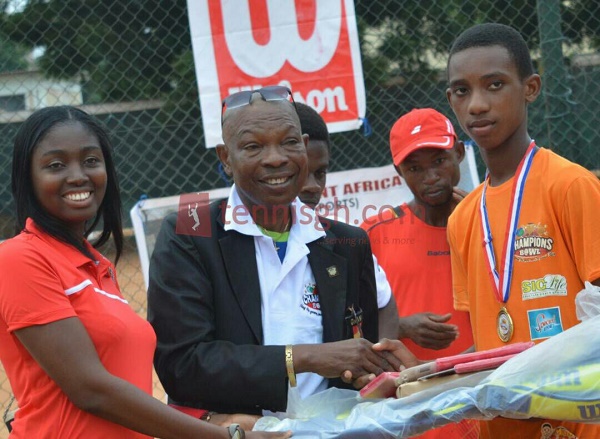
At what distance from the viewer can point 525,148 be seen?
2967 millimetres

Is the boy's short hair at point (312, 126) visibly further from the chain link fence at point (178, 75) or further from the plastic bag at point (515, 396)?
the chain link fence at point (178, 75)

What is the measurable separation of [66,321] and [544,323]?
144 cm

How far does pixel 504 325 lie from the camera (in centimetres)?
279

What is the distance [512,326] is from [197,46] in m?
3.76

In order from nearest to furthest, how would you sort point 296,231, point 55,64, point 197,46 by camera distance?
1. point 296,231
2. point 197,46
3. point 55,64

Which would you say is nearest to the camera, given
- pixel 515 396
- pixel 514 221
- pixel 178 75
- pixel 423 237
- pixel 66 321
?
pixel 515 396

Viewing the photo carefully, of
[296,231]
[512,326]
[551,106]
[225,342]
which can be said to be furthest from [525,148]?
[551,106]

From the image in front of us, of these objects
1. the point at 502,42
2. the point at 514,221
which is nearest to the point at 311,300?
the point at 514,221

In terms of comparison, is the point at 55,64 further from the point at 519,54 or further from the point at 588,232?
the point at 588,232

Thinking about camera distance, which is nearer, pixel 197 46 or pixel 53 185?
pixel 53 185

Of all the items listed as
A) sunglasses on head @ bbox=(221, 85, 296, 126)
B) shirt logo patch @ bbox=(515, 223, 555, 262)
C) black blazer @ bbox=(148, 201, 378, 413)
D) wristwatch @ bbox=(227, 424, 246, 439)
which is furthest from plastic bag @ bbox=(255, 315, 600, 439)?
sunglasses on head @ bbox=(221, 85, 296, 126)

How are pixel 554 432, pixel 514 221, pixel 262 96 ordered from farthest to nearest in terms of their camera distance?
pixel 262 96, pixel 514 221, pixel 554 432

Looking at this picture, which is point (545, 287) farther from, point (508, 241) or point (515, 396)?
point (515, 396)

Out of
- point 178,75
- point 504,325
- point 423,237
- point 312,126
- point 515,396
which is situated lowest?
point 515,396
